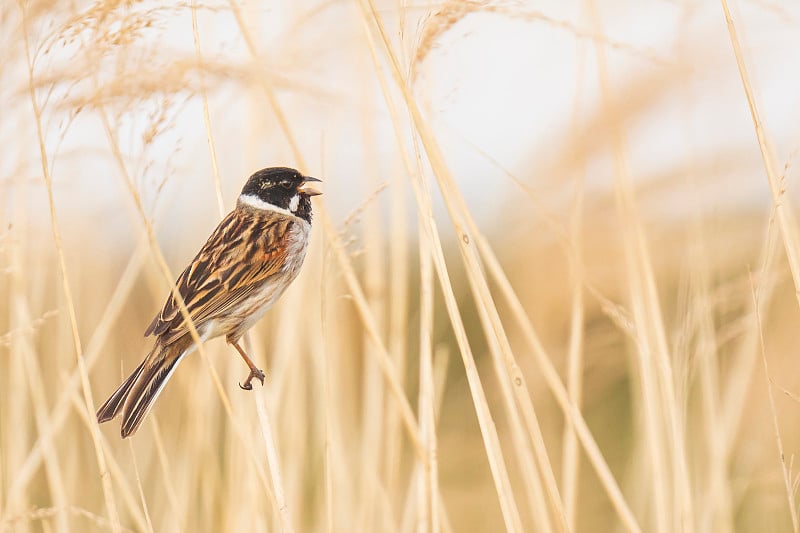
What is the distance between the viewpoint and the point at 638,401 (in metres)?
3.28

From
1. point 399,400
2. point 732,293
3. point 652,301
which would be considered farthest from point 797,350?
point 399,400

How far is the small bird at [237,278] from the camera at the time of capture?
7.89 feet

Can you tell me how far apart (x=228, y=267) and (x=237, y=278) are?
42 mm

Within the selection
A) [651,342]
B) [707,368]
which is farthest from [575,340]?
[707,368]

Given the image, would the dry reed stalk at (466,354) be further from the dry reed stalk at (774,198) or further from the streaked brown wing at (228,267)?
the streaked brown wing at (228,267)

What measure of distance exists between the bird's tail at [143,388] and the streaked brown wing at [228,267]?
62 mm

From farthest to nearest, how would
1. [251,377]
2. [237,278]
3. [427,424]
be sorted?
[237,278]
[251,377]
[427,424]

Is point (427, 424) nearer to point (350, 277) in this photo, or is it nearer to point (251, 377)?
point (350, 277)

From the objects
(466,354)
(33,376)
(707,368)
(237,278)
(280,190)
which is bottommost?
(707,368)

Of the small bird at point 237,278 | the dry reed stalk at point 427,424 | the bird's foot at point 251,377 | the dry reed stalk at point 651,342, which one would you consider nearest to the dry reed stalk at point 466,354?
the dry reed stalk at point 427,424

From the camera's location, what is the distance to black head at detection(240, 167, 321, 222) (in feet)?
10.1

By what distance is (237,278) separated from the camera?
9.10ft

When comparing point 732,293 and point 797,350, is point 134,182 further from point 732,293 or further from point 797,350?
point 797,350

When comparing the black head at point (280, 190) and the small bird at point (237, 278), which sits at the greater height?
the black head at point (280, 190)
